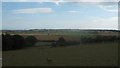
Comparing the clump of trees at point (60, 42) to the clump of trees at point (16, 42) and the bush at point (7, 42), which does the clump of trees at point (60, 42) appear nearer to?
the clump of trees at point (16, 42)

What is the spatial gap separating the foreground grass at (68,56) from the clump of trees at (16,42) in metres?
0.32

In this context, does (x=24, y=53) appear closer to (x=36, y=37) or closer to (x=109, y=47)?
(x=36, y=37)

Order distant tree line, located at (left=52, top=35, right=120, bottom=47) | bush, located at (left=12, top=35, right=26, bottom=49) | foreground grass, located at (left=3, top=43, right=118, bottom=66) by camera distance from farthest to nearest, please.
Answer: distant tree line, located at (left=52, top=35, right=120, bottom=47) < bush, located at (left=12, top=35, right=26, bottom=49) < foreground grass, located at (left=3, top=43, right=118, bottom=66)

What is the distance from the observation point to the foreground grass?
12.3 meters

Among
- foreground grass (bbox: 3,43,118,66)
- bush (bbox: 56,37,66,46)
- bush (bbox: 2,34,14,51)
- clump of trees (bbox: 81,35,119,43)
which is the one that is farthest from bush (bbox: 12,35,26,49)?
clump of trees (bbox: 81,35,119,43)

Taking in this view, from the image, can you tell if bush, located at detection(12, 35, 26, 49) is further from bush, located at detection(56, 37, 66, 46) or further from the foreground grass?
bush, located at detection(56, 37, 66, 46)

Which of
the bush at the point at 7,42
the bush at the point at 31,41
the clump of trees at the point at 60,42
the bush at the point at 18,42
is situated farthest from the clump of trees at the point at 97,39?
the bush at the point at 7,42

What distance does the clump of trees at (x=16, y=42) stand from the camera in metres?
15.2

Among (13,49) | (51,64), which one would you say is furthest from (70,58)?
(13,49)

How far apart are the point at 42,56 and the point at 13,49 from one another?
2047mm

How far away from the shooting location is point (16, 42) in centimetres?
1552

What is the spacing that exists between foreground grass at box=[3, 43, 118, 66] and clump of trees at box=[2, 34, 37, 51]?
315mm

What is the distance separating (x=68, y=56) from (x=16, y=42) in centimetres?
300

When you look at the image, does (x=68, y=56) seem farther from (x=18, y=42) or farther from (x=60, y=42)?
(x=18, y=42)
